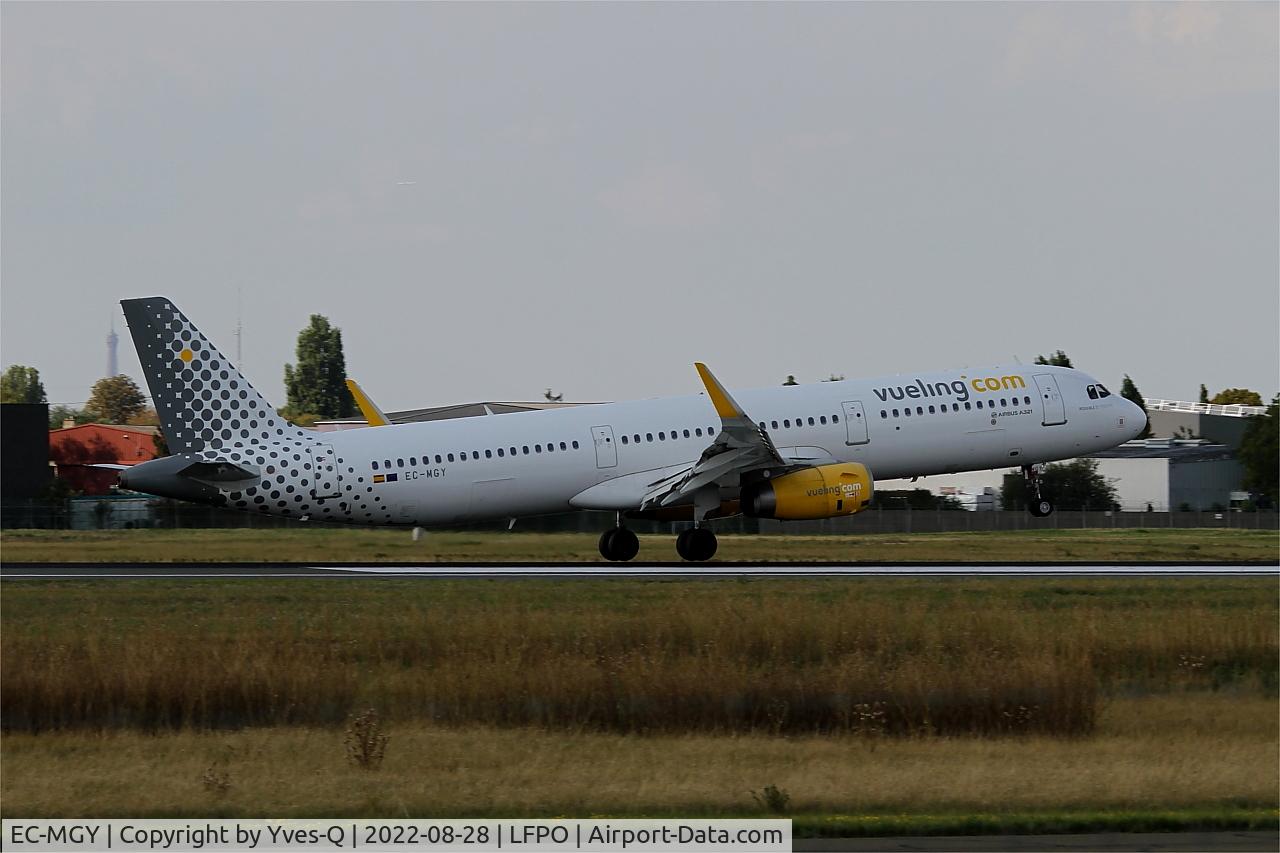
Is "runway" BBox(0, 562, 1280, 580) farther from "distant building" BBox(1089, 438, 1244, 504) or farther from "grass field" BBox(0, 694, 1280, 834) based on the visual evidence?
"distant building" BBox(1089, 438, 1244, 504)

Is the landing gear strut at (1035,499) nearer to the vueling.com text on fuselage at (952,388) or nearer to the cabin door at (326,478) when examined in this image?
the vueling.com text on fuselage at (952,388)

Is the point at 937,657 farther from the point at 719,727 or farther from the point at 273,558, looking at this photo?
the point at 273,558

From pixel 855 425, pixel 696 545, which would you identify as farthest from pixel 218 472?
pixel 855 425

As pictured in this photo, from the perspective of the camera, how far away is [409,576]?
1390 inches

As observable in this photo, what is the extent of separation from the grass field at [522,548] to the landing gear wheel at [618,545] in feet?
2.75

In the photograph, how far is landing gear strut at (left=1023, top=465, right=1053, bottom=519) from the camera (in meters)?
43.4

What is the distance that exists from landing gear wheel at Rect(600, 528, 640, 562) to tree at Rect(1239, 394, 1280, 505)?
59.2 meters

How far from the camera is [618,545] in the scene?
134ft

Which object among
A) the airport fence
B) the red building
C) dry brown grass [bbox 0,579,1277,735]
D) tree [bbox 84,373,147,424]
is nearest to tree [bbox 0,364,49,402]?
tree [bbox 84,373,147,424]

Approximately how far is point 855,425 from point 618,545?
264 inches

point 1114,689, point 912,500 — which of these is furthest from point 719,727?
point 912,500

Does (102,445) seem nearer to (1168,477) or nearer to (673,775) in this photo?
(1168,477)

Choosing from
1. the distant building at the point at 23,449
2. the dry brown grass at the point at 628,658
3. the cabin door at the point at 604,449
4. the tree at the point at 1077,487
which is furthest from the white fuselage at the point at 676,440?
the distant building at the point at 23,449

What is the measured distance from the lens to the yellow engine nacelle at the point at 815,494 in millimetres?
38812
